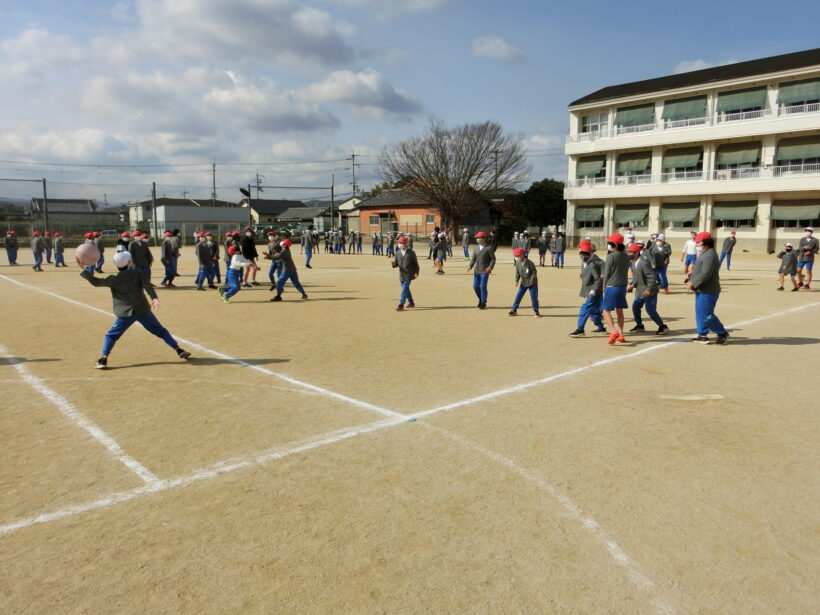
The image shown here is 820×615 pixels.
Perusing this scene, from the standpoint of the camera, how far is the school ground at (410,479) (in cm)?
312

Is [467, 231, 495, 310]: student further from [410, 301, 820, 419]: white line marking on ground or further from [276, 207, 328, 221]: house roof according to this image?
[276, 207, 328, 221]: house roof

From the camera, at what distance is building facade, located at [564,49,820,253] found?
37.9 metres

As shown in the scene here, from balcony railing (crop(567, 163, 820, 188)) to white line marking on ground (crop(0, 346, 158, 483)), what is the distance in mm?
44422

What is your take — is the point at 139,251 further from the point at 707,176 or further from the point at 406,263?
the point at 707,176

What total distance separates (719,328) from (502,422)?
5.69m

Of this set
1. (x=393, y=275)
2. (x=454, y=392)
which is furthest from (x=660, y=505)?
(x=393, y=275)

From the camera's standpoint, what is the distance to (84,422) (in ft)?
18.8

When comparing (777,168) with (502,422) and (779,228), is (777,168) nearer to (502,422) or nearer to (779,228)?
(779,228)

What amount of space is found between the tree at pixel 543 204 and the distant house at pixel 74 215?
43.7m

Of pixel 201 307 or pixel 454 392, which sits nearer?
pixel 454 392

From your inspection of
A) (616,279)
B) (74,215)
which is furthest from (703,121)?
(74,215)

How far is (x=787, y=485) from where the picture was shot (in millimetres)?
4352

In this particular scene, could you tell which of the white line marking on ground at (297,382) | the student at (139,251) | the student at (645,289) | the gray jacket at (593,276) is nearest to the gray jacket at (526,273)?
the gray jacket at (593,276)

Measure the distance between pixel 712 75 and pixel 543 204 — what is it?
64.0 ft
